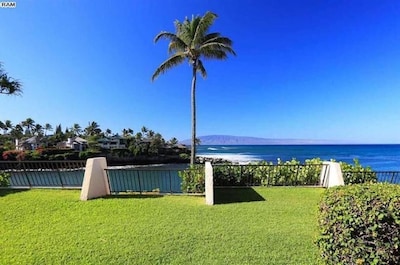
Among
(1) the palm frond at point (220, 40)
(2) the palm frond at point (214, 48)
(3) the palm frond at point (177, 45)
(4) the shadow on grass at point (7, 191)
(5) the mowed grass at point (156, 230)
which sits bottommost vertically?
(5) the mowed grass at point (156, 230)

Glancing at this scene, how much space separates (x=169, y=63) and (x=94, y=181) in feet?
24.4

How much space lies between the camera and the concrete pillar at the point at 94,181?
6.60m

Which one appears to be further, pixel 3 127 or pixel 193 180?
pixel 3 127

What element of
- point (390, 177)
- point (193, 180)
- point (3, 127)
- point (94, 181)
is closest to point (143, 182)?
point (193, 180)

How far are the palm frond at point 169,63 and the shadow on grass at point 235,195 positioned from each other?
23.0ft

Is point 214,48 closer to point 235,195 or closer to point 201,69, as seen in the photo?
point 201,69

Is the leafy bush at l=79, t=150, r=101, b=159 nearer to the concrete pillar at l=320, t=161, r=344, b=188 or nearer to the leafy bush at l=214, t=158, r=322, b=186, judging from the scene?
the leafy bush at l=214, t=158, r=322, b=186

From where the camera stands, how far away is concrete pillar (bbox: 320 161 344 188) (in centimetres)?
761

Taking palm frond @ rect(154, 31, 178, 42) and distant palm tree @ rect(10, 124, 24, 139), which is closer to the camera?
palm frond @ rect(154, 31, 178, 42)

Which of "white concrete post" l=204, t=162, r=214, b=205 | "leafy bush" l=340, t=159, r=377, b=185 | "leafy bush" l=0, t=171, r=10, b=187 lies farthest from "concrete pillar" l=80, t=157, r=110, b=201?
"leafy bush" l=340, t=159, r=377, b=185

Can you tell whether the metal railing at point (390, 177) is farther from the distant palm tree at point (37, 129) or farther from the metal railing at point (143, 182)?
the distant palm tree at point (37, 129)

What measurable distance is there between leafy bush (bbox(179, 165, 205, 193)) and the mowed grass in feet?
2.99

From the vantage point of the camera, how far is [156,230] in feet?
14.6

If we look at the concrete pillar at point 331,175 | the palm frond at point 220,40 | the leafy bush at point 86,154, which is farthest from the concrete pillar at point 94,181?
the leafy bush at point 86,154
